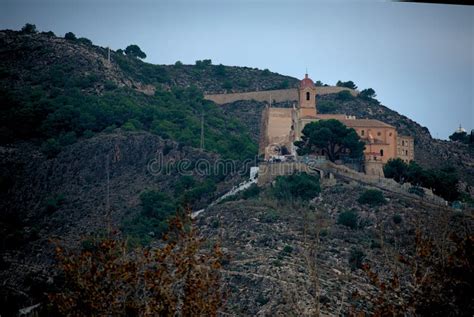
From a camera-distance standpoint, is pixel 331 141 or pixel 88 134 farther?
pixel 88 134

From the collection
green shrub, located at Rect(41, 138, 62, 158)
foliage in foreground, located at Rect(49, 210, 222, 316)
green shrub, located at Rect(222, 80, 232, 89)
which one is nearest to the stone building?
green shrub, located at Rect(41, 138, 62, 158)

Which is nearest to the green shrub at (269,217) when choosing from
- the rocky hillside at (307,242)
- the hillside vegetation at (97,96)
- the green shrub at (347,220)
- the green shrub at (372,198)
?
the rocky hillside at (307,242)

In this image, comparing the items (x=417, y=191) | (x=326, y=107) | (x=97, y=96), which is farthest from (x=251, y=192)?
(x=326, y=107)

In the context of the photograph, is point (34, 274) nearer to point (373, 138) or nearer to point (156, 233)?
point (156, 233)

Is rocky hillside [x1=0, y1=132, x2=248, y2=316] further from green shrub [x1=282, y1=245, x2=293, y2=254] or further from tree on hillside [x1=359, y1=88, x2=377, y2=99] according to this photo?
tree on hillside [x1=359, y1=88, x2=377, y2=99]

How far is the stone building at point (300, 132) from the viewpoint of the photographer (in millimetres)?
38281

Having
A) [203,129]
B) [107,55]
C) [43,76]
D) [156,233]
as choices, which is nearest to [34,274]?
[156,233]

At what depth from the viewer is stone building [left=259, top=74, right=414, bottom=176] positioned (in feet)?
126

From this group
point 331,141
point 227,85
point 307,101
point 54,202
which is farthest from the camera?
point 227,85

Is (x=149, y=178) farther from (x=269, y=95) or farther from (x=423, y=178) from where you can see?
(x=269, y=95)

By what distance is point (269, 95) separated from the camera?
6103 cm

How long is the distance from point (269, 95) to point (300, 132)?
69.9 feet

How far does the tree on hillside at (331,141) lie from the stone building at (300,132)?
82cm

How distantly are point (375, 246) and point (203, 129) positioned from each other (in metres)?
22.0
